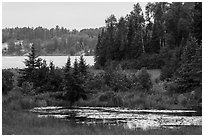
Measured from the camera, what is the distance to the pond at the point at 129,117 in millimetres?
22116

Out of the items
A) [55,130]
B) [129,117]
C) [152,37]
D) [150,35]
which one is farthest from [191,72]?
[150,35]

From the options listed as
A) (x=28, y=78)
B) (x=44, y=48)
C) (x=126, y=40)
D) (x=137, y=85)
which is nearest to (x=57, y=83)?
(x=28, y=78)

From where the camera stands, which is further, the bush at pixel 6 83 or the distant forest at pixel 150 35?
the distant forest at pixel 150 35

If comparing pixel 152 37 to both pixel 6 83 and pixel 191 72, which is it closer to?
pixel 191 72

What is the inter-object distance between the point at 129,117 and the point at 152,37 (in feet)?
141

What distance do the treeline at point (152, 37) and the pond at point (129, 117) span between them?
71.8 feet

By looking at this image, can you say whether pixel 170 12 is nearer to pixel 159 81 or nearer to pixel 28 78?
pixel 159 81

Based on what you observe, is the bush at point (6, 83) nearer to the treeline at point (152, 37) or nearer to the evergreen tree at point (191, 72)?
the evergreen tree at point (191, 72)

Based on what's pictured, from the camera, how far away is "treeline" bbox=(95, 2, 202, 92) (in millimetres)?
57281

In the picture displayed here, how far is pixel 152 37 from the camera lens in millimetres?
66750

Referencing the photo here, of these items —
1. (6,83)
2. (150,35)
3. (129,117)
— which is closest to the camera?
(129,117)

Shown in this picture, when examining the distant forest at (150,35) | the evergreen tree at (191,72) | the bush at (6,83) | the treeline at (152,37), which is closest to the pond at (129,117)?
the bush at (6,83)

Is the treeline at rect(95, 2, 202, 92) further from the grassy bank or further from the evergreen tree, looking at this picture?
the grassy bank

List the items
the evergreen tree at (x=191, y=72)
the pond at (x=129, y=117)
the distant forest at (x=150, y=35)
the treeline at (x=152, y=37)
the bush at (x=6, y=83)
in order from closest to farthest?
the pond at (x=129, y=117) < the evergreen tree at (x=191, y=72) < the bush at (x=6, y=83) < the treeline at (x=152, y=37) < the distant forest at (x=150, y=35)
